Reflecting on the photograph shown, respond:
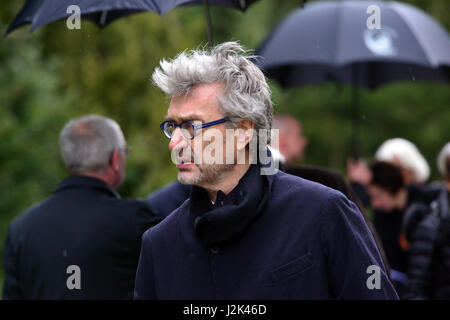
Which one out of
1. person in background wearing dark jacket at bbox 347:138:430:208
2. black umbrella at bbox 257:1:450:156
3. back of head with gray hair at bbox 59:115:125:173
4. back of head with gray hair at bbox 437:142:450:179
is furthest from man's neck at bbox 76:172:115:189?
person in background wearing dark jacket at bbox 347:138:430:208

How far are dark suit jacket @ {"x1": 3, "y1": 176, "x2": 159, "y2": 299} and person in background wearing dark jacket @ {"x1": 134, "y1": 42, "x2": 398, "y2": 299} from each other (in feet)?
3.46

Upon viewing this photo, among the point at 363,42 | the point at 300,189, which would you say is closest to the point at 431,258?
the point at 363,42

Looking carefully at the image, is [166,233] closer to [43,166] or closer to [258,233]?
[258,233]

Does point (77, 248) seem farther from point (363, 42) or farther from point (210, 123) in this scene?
point (363, 42)

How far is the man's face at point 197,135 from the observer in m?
2.43

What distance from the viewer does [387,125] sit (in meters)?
18.5

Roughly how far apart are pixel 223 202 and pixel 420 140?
16.1 metres

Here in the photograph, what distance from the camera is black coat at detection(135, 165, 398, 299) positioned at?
7.41 ft

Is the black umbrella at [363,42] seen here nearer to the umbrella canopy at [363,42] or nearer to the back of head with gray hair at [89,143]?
the umbrella canopy at [363,42]

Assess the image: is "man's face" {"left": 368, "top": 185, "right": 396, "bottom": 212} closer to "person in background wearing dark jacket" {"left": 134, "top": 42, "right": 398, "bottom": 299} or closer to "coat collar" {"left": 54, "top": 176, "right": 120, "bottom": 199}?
"coat collar" {"left": 54, "top": 176, "right": 120, "bottom": 199}

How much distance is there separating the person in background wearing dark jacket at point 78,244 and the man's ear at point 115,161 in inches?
6.0

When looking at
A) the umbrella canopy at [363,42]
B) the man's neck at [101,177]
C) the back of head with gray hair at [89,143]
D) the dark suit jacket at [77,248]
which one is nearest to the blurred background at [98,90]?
the umbrella canopy at [363,42]

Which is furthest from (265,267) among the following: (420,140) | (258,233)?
(420,140)
